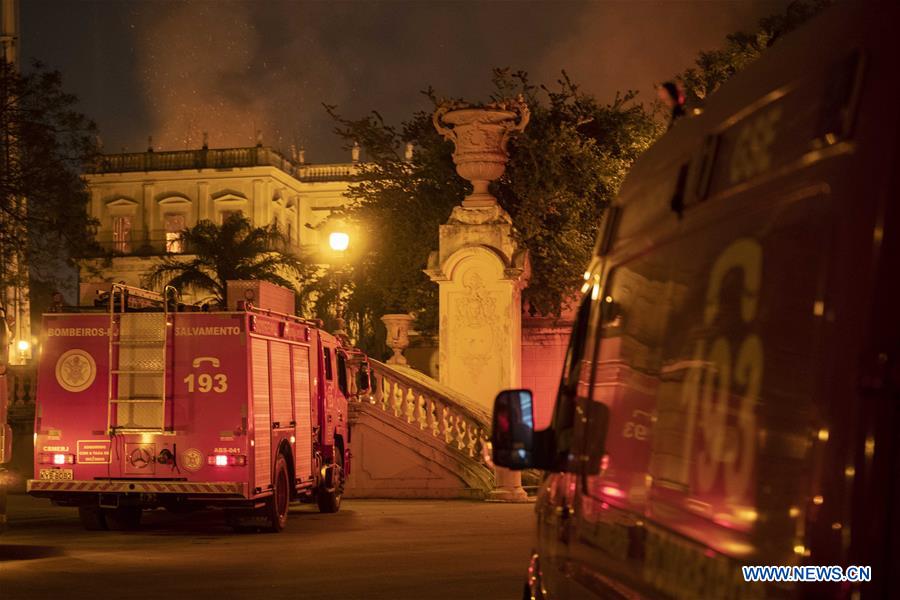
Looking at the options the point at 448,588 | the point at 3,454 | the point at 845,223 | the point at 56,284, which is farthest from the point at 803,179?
the point at 56,284

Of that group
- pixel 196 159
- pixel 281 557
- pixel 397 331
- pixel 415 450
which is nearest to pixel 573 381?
pixel 281 557

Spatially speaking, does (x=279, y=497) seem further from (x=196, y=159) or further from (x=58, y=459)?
(x=196, y=159)

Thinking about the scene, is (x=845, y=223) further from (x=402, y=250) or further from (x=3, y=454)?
(x=402, y=250)

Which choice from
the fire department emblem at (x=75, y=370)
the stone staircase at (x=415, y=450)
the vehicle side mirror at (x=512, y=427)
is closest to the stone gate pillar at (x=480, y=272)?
the stone staircase at (x=415, y=450)

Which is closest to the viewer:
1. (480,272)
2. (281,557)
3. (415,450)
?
(281,557)

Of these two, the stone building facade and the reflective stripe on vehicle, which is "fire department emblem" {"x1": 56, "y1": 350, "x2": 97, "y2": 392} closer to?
the reflective stripe on vehicle

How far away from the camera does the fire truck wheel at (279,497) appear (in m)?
18.5

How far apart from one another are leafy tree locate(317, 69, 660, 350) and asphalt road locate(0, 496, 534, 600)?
14.6 metres

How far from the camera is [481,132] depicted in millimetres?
29000

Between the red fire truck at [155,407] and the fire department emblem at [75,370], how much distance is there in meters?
0.01

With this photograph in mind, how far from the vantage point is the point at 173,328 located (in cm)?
1775

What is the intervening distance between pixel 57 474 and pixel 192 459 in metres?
1.68

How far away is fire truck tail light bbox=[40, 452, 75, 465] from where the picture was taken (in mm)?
17750

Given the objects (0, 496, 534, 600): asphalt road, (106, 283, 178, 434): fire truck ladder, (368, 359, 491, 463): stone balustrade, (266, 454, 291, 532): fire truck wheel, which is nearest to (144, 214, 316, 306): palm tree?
(368, 359, 491, 463): stone balustrade
